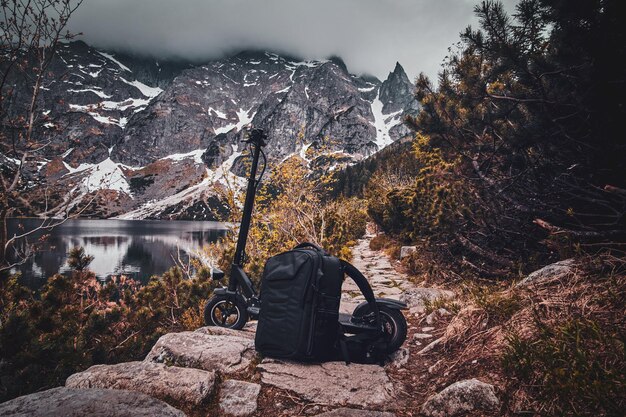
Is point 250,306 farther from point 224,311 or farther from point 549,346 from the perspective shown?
point 549,346

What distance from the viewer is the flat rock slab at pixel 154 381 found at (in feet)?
8.06

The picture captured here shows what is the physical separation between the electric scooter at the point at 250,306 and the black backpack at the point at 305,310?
0.26 meters

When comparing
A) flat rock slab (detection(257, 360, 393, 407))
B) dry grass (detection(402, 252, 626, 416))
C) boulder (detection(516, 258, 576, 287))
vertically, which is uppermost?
boulder (detection(516, 258, 576, 287))

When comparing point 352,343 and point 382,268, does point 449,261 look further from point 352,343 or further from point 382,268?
point 352,343

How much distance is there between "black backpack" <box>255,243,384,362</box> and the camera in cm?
302

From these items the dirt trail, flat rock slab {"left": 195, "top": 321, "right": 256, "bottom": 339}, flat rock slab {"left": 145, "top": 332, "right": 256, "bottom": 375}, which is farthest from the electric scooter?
the dirt trail

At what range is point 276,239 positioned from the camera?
950 cm

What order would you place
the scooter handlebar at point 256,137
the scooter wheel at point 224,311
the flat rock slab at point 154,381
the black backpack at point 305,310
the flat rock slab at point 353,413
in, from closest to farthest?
the flat rock slab at point 353,413
the flat rock slab at point 154,381
the black backpack at point 305,310
the scooter wheel at point 224,311
the scooter handlebar at point 256,137

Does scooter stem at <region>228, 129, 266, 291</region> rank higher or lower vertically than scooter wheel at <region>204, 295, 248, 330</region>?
higher

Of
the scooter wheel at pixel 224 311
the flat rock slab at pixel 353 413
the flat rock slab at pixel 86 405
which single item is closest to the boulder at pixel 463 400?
the flat rock slab at pixel 353 413

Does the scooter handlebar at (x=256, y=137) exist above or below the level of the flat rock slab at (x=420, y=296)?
above

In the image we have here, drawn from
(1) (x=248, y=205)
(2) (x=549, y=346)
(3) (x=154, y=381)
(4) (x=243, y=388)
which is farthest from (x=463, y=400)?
(1) (x=248, y=205)

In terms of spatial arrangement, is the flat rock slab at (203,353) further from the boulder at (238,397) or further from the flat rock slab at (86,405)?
the flat rock slab at (86,405)

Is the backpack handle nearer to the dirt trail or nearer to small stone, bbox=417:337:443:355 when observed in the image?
small stone, bbox=417:337:443:355
